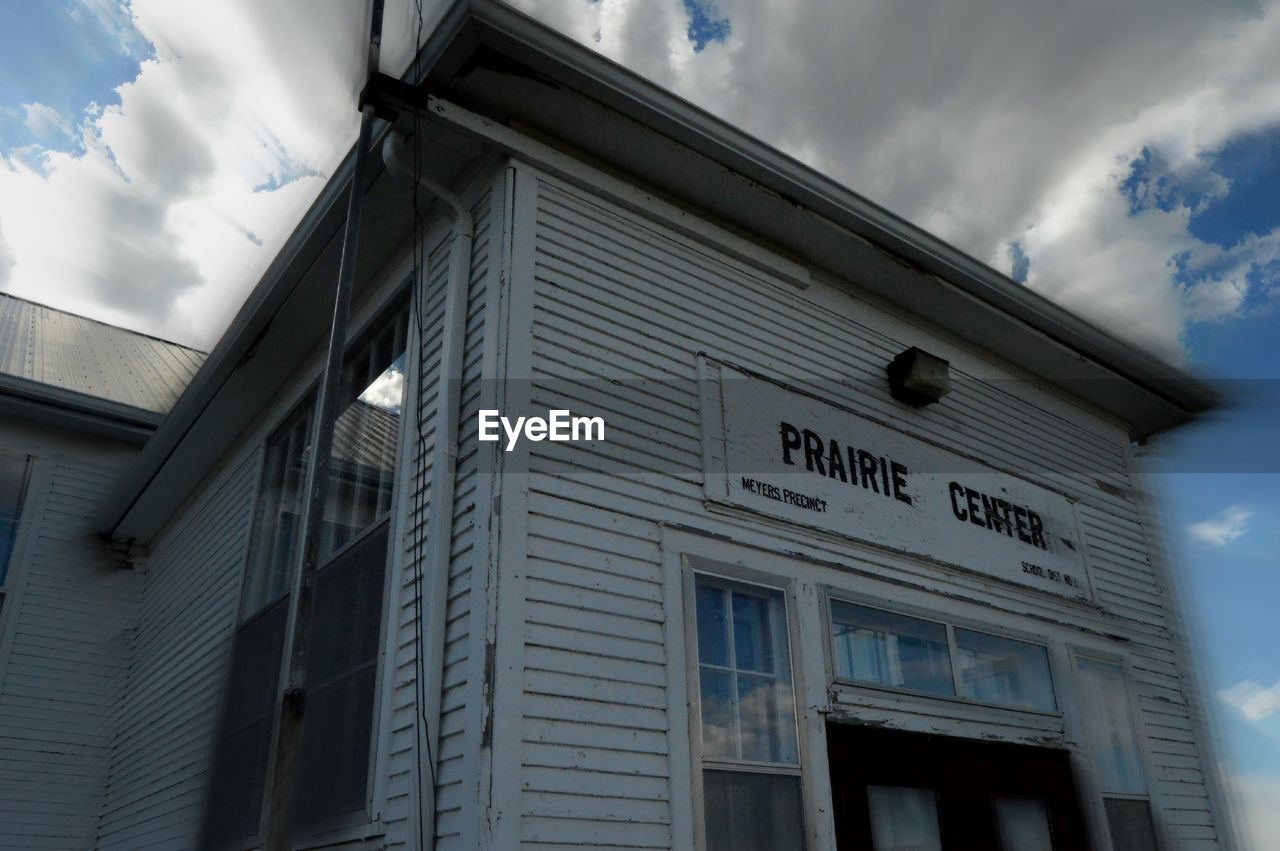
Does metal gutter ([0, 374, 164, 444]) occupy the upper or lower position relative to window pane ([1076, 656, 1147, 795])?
upper

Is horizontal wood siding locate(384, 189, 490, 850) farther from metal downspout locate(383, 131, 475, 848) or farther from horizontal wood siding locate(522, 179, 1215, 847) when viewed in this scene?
horizontal wood siding locate(522, 179, 1215, 847)

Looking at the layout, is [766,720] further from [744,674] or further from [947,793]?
[947,793]

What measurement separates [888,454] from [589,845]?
3.80 metres

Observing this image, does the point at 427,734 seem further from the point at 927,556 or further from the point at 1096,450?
the point at 1096,450

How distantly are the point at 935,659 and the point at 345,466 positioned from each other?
443 cm

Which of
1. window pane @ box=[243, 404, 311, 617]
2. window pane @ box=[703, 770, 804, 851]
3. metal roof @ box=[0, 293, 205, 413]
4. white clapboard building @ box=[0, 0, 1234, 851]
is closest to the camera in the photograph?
white clapboard building @ box=[0, 0, 1234, 851]

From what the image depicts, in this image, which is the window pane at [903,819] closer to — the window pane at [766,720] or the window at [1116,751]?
the window pane at [766,720]

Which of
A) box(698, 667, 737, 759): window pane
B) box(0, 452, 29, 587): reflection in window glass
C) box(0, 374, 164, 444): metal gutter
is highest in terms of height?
box(0, 374, 164, 444): metal gutter

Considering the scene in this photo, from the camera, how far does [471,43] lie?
19.1 feet

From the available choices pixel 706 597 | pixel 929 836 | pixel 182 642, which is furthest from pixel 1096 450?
pixel 182 642

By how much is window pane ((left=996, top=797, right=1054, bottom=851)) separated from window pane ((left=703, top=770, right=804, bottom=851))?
192cm

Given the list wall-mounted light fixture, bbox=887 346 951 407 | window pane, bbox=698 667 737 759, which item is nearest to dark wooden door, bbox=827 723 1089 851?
window pane, bbox=698 667 737 759

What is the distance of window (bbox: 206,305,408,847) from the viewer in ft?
20.5

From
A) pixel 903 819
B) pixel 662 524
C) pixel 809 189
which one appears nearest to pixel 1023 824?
pixel 903 819
